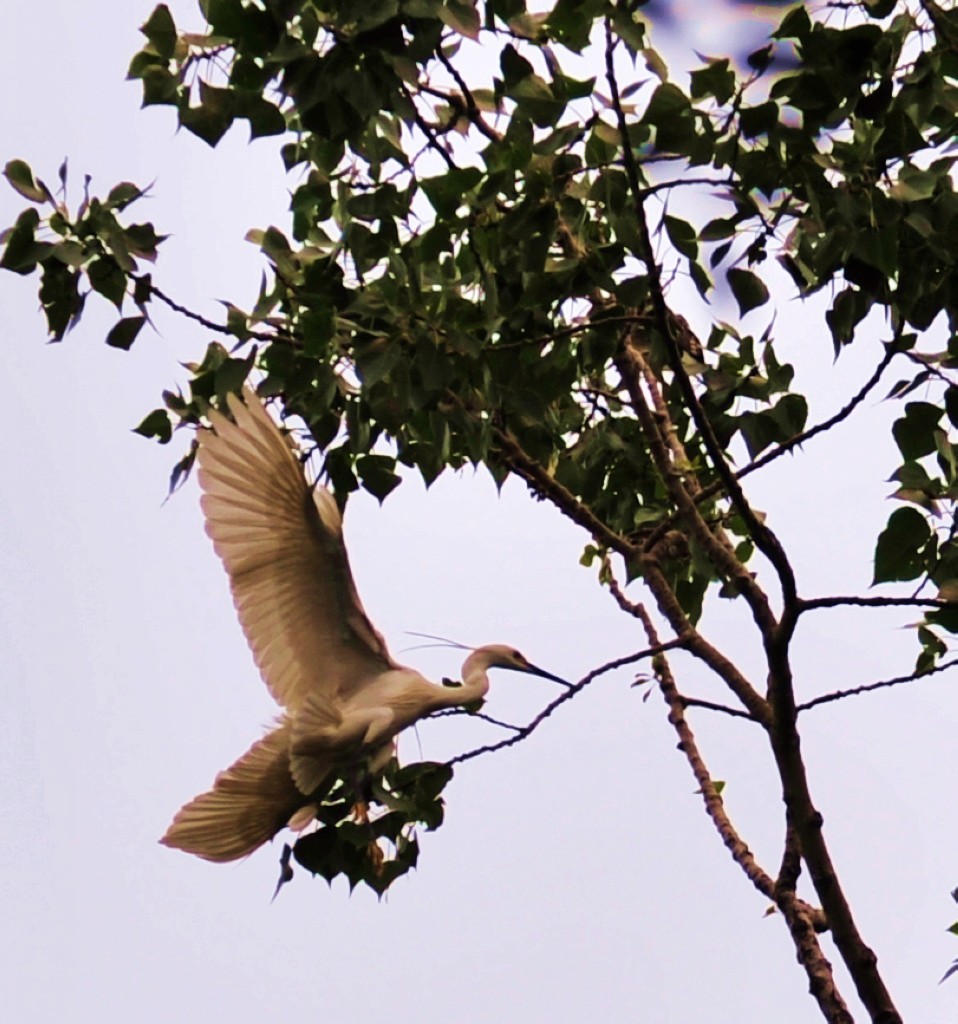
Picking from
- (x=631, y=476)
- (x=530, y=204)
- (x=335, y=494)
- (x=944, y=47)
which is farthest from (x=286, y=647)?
(x=944, y=47)

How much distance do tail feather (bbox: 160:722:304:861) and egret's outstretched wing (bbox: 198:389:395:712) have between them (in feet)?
0.41

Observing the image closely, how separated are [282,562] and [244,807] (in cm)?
43

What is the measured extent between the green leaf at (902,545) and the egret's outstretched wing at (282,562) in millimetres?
934

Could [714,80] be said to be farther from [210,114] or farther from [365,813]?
[365,813]

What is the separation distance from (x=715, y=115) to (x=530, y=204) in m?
0.27

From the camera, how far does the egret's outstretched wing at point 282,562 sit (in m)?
2.47

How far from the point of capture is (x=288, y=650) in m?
2.62

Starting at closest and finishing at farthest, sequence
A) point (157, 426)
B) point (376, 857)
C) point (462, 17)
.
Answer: point (462, 17) → point (376, 857) → point (157, 426)

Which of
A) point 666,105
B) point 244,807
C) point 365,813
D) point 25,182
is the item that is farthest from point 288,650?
point 666,105

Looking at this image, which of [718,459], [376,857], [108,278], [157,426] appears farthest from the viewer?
[157,426]

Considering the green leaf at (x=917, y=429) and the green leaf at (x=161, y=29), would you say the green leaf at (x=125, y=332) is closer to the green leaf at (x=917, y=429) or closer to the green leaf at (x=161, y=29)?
the green leaf at (x=161, y=29)

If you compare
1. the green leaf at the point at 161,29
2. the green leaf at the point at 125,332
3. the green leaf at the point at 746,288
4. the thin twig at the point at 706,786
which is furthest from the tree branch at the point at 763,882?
the green leaf at the point at 161,29

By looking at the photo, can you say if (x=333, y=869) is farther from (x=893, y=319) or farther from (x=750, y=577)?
(x=893, y=319)

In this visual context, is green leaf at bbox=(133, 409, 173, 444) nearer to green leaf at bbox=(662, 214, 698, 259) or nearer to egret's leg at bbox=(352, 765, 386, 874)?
egret's leg at bbox=(352, 765, 386, 874)
